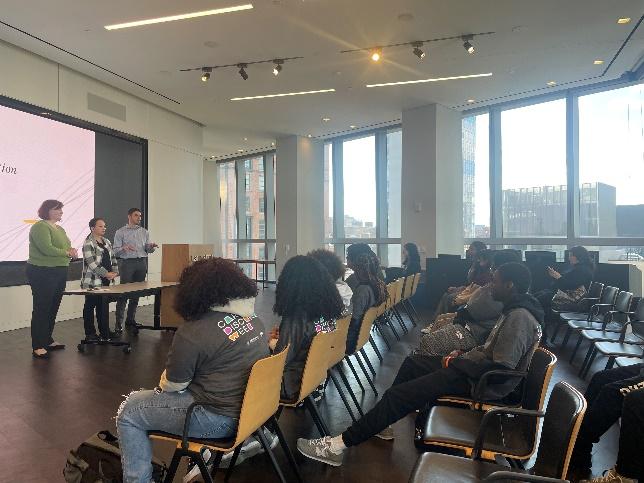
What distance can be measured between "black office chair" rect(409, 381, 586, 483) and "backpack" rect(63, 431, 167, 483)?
1270 mm

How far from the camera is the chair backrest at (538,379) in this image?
2054mm

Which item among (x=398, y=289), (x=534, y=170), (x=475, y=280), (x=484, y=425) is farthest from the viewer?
(x=534, y=170)

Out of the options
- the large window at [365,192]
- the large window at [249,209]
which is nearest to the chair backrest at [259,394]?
the large window at [365,192]

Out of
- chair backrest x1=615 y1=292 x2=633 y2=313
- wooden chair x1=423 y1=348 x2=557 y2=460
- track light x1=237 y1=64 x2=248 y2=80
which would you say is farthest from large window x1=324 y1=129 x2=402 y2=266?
wooden chair x1=423 y1=348 x2=557 y2=460

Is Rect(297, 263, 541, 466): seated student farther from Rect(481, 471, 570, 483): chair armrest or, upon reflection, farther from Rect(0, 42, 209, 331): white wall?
Rect(0, 42, 209, 331): white wall

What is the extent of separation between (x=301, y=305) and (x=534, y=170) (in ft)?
26.6

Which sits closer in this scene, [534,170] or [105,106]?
[105,106]

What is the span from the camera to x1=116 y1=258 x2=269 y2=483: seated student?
1.97 m

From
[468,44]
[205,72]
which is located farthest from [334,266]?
[205,72]

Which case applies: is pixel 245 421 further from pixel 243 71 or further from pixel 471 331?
pixel 243 71

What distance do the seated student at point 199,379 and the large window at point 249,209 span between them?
39.3 ft

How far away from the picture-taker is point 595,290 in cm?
583

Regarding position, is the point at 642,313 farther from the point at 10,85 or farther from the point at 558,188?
the point at 10,85

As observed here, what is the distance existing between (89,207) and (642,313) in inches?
302
